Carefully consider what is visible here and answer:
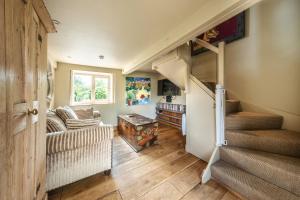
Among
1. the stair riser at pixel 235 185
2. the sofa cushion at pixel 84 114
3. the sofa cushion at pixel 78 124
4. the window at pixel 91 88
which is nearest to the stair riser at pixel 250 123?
the stair riser at pixel 235 185

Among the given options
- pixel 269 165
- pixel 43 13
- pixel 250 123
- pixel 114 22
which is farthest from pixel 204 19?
pixel 269 165

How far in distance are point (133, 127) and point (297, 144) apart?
7.90 feet

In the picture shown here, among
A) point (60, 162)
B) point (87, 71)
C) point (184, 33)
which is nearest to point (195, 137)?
point (184, 33)

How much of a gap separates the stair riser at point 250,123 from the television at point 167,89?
2.37 m

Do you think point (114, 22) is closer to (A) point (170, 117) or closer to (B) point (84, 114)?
(B) point (84, 114)

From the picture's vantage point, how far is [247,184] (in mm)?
1267

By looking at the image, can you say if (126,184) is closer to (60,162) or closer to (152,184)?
(152,184)

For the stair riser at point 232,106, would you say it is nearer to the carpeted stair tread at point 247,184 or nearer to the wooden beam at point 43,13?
the carpeted stair tread at point 247,184

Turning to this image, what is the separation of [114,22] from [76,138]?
1.56 metres

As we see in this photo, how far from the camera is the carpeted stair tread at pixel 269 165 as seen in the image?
112 cm

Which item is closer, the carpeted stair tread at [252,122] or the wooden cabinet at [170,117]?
the carpeted stair tread at [252,122]

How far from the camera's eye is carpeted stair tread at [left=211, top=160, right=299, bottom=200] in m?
1.12

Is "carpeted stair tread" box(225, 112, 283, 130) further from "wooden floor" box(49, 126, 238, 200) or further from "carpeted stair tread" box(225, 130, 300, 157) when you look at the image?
"wooden floor" box(49, 126, 238, 200)

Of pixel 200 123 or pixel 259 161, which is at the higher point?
pixel 200 123
